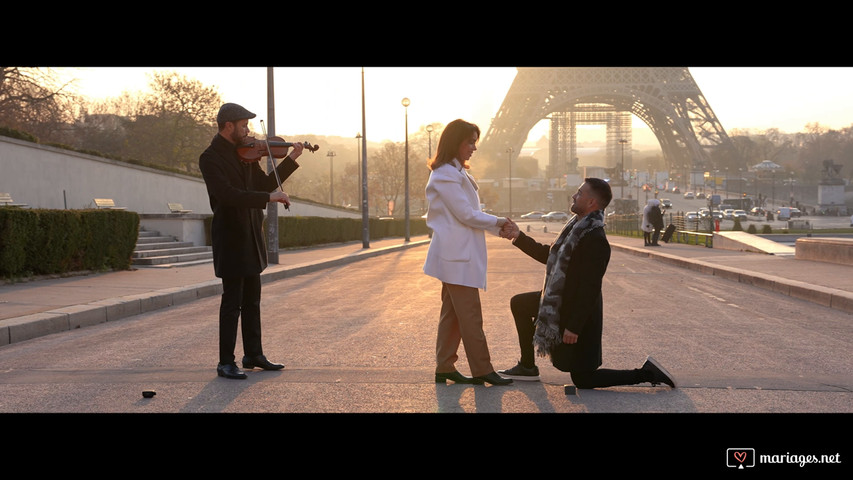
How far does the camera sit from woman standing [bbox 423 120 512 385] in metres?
5.55

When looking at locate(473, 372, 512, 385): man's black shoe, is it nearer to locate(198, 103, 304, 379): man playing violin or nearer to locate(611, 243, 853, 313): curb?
locate(198, 103, 304, 379): man playing violin

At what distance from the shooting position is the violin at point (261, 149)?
6.20 meters

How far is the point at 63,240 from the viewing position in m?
14.2

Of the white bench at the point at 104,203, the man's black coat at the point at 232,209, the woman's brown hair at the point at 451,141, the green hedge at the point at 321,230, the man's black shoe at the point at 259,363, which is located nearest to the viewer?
the woman's brown hair at the point at 451,141

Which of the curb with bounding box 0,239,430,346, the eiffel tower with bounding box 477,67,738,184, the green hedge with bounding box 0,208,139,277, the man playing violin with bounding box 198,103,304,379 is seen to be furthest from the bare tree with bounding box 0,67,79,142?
the eiffel tower with bounding box 477,67,738,184

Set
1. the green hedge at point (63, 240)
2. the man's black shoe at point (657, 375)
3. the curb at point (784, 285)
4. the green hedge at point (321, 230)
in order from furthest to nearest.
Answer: the green hedge at point (321, 230)
the green hedge at point (63, 240)
the curb at point (784, 285)
the man's black shoe at point (657, 375)

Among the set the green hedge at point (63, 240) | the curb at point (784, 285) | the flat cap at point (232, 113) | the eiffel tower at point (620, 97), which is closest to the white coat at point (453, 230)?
the flat cap at point (232, 113)

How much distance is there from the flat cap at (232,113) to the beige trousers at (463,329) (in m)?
1.94

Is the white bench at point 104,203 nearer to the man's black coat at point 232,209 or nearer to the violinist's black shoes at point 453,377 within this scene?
the man's black coat at point 232,209

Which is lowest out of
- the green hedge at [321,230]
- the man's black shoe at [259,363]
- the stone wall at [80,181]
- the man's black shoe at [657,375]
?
the green hedge at [321,230]

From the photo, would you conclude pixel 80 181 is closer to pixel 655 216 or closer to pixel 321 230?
pixel 321 230
